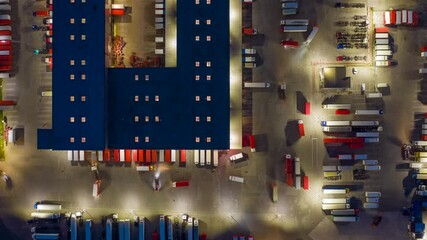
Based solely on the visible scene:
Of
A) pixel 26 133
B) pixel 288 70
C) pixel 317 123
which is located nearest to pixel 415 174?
pixel 317 123

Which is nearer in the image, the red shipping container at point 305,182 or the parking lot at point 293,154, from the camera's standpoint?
the red shipping container at point 305,182

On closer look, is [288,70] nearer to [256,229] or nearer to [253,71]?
[253,71]

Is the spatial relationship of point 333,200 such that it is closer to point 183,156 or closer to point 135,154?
point 183,156

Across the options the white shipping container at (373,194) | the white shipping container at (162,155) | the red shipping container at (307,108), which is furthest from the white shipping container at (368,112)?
the white shipping container at (162,155)

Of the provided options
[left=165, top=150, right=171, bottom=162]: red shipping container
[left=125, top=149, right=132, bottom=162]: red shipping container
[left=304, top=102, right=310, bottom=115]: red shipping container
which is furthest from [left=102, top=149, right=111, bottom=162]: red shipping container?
[left=304, top=102, right=310, bottom=115]: red shipping container

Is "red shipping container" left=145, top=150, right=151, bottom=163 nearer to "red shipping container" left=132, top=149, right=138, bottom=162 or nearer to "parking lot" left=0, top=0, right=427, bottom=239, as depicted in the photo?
"red shipping container" left=132, top=149, right=138, bottom=162

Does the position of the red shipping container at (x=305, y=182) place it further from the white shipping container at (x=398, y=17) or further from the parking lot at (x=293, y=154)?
the white shipping container at (x=398, y=17)
